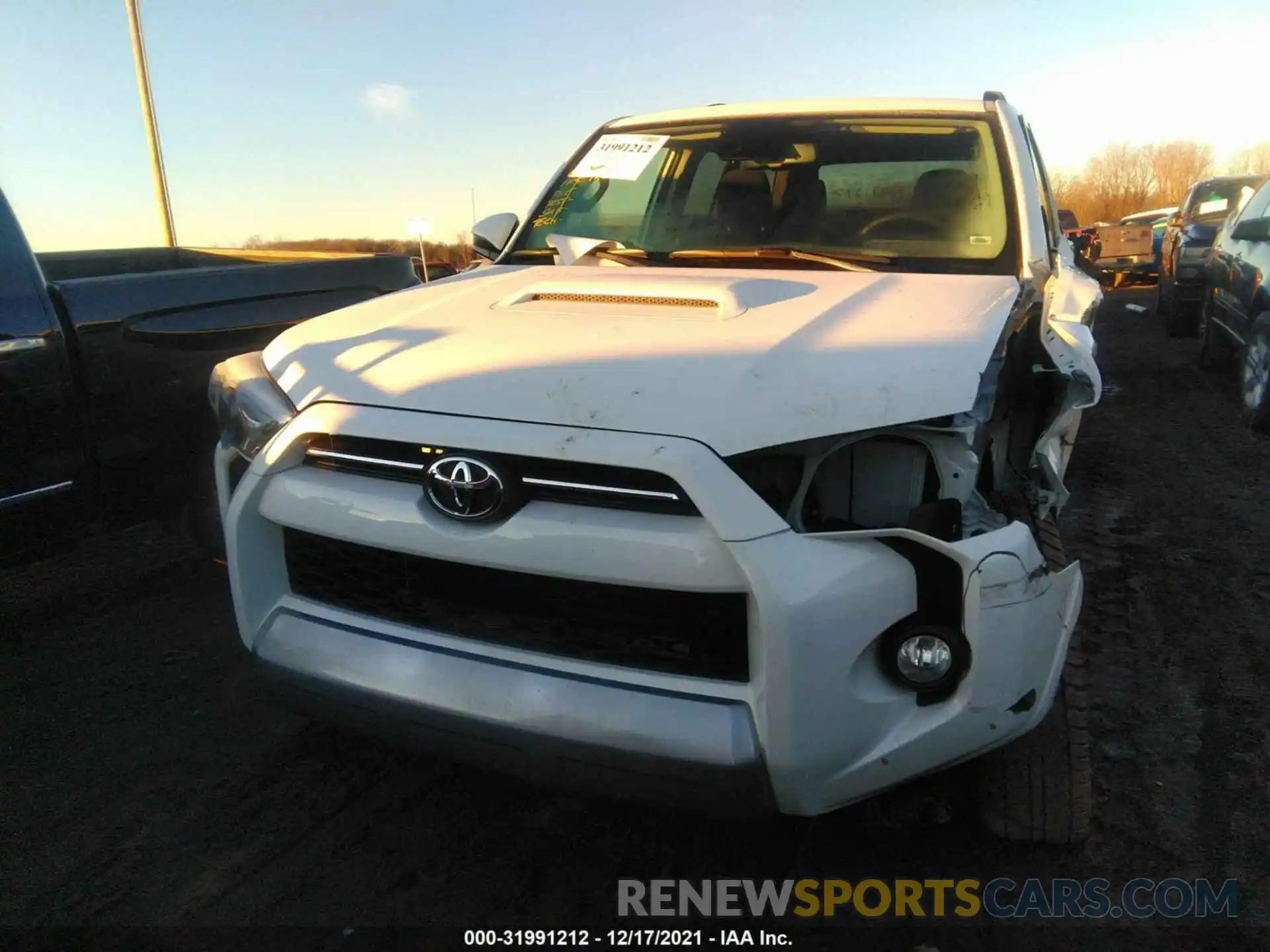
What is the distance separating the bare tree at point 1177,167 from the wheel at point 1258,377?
57908 millimetres

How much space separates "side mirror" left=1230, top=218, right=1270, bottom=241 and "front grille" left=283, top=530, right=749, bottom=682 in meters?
5.09

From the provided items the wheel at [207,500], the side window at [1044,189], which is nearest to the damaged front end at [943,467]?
the side window at [1044,189]

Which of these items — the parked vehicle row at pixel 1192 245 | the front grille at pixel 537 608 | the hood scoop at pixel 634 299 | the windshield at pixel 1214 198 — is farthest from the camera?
the windshield at pixel 1214 198

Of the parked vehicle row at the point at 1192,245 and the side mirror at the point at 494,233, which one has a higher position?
the side mirror at the point at 494,233

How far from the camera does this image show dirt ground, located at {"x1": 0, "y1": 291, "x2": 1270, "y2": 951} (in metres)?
2.10

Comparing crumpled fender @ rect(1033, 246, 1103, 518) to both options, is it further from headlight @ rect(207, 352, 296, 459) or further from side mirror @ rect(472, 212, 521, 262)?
side mirror @ rect(472, 212, 521, 262)

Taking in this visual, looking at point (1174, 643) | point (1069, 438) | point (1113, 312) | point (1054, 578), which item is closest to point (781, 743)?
point (1054, 578)

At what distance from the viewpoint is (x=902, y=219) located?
3100 millimetres

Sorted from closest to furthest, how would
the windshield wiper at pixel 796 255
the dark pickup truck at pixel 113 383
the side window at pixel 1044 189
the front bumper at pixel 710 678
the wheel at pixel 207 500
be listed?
the front bumper at pixel 710 678 < the windshield wiper at pixel 796 255 < the dark pickup truck at pixel 113 383 < the wheel at pixel 207 500 < the side window at pixel 1044 189

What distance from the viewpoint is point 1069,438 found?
2.66 m

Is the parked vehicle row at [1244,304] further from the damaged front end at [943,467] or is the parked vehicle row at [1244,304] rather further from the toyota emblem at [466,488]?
the toyota emblem at [466,488]

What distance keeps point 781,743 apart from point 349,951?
1.02 m

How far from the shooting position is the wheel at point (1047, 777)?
6.70 ft

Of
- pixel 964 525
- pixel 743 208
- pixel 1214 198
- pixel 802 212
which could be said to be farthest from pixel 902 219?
pixel 1214 198
